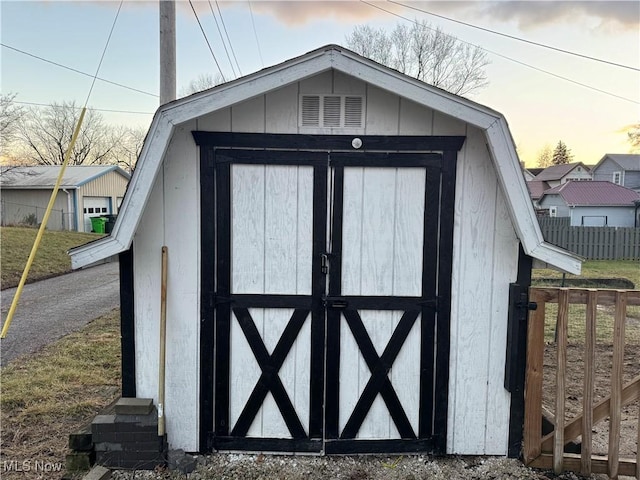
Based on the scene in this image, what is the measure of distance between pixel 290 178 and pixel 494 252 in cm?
166

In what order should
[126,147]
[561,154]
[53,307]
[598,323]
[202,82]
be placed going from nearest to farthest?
[598,323] → [53,307] → [202,82] → [126,147] → [561,154]

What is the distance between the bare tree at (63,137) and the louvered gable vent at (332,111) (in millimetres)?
39568

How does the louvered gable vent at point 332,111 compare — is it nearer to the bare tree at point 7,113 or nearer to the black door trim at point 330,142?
the black door trim at point 330,142

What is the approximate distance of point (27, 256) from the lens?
1353 centimetres

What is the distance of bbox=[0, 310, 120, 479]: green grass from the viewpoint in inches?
142

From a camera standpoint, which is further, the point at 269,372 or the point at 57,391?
the point at 57,391

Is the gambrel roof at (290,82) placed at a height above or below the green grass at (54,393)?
above

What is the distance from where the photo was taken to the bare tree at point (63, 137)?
124 feet

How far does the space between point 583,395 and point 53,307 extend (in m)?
9.35

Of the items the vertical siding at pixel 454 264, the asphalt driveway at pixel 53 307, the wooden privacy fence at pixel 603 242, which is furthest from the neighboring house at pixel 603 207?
the vertical siding at pixel 454 264

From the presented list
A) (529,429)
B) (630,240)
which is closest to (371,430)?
(529,429)

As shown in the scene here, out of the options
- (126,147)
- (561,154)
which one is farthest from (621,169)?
(126,147)

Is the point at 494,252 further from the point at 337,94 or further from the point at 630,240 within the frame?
the point at 630,240

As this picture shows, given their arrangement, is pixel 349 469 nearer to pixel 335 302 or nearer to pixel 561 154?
pixel 335 302
